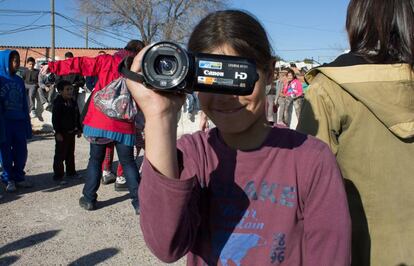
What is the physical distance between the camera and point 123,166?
4.53 m

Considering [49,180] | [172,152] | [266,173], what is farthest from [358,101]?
[49,180]

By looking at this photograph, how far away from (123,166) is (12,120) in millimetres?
1858

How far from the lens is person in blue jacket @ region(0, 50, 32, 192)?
5.25 m

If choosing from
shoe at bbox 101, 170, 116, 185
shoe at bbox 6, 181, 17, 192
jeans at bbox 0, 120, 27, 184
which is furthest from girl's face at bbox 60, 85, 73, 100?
shoe at bbox 6, 181, 17, 192

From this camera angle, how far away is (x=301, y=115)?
1.56 meters

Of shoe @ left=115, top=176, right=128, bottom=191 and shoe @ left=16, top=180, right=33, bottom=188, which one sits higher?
shoe @ left=115, top=176, right=128, bottom=191

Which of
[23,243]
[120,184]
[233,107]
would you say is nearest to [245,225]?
[233,107]

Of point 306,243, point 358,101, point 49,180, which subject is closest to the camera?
point 306,243

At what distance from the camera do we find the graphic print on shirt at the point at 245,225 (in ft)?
3.87

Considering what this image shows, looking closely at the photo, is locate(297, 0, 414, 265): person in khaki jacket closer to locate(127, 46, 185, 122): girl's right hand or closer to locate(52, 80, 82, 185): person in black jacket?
locate(127, 46, 185, 122): girl's right hand

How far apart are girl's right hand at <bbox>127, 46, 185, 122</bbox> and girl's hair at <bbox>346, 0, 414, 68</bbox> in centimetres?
79

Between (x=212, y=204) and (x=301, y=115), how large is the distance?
519mm

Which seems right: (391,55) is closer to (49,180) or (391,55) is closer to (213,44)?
(213,44)

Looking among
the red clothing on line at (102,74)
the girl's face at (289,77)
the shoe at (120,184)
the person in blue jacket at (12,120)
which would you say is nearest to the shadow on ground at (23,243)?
the red clothing on line at (102,74)
